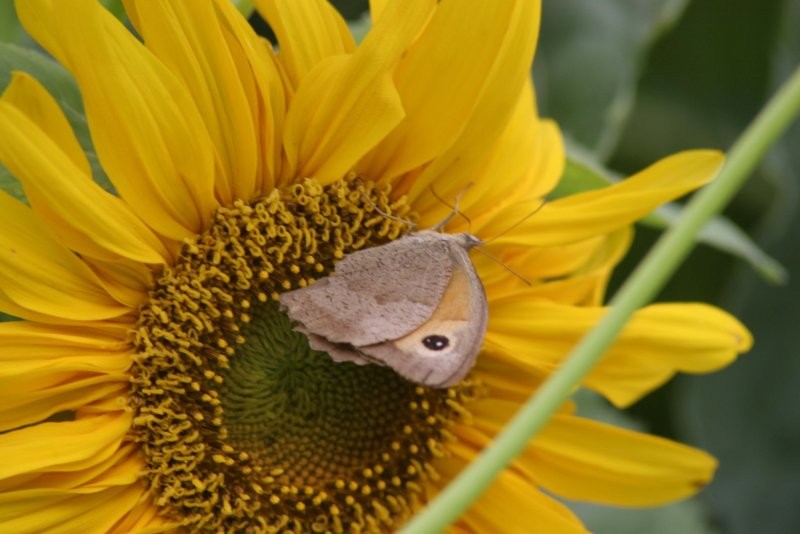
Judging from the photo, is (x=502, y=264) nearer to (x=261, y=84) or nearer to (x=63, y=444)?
(x=261, y=84)

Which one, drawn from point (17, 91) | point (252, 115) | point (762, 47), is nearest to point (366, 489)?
point (252, 115)

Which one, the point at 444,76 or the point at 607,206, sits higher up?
the point at 444,76

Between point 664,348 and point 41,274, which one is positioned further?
point 664,348

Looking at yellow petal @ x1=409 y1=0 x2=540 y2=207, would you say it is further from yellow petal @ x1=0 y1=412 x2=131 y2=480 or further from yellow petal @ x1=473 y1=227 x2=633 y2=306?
yellow petal @ x1=0 y1=412 x2=131 y2=480

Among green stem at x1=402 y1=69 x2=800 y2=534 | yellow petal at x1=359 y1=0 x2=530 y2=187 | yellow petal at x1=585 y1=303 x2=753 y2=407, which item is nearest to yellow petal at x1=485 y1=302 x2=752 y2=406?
yellow petal at x1=585 y1=303 x2=753 y2=407

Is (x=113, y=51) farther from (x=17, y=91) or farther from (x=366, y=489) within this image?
(x=366, y=489)

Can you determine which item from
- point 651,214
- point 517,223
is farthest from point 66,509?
point 651,214

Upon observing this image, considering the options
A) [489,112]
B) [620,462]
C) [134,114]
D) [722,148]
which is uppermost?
[134,114]
